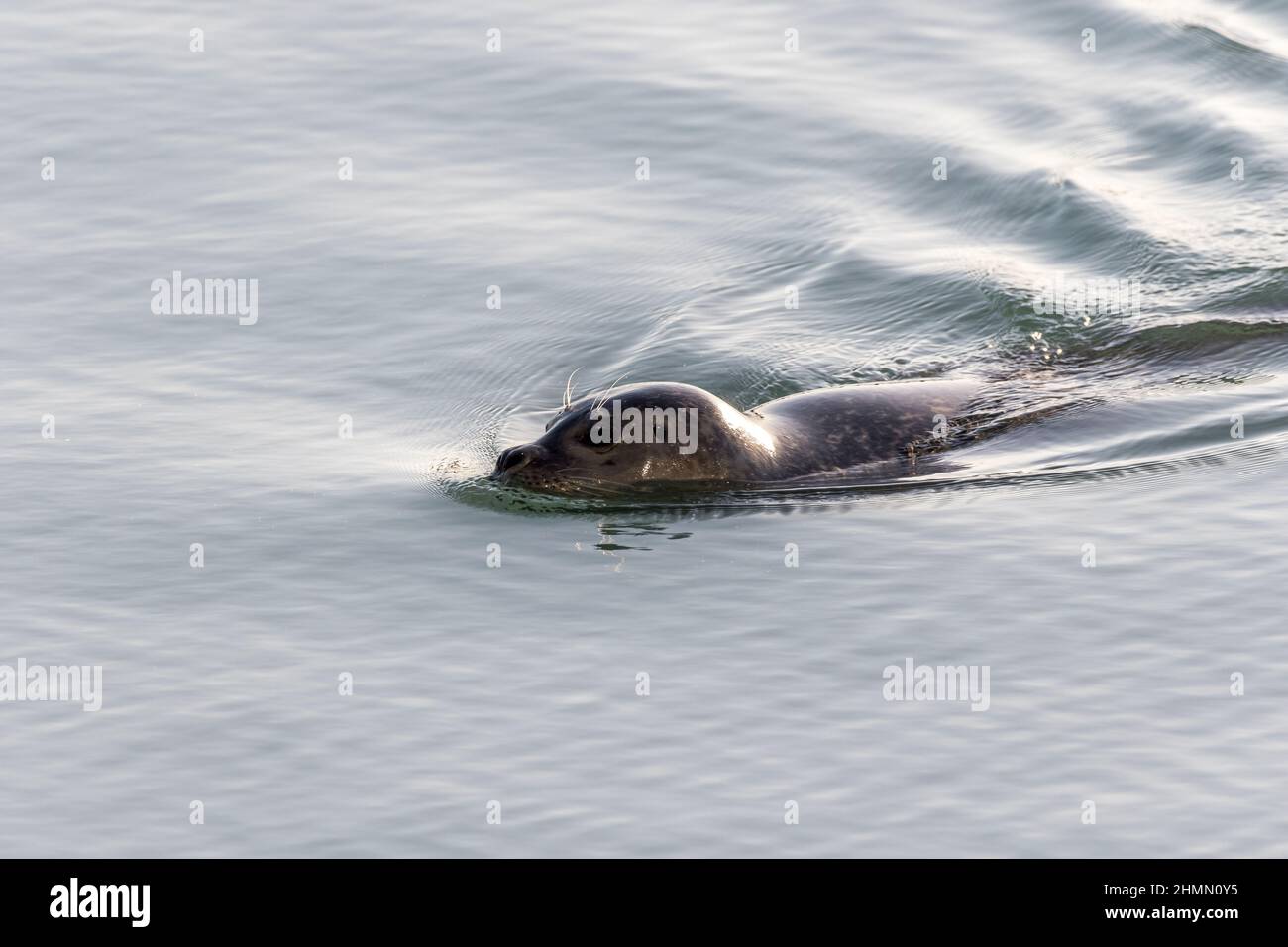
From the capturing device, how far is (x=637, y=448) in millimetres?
13242

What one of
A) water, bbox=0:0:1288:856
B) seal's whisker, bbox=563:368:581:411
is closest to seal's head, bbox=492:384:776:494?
water, bbox=0:0:1288:856

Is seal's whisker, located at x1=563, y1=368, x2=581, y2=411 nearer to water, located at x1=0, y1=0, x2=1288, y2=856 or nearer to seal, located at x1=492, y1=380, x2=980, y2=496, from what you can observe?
seal, located at x1=492, y1=380, x2=980, y2=496

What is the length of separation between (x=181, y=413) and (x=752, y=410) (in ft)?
12.9

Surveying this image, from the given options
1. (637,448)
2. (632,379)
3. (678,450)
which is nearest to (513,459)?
(637,448)

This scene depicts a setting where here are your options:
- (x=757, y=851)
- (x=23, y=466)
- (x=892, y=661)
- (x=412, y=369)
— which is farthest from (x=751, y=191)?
(x=757, y=851)

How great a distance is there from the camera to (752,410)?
14.5 metres

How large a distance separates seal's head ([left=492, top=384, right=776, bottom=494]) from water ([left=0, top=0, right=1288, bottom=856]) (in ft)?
0.73

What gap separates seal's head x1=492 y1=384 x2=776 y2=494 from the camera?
13.2m

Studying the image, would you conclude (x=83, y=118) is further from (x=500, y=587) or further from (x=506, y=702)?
(x=506, y=702)

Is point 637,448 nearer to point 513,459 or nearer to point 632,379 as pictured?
point 513,459

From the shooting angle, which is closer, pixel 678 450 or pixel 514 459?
pixel 678 450

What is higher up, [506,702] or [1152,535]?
[1152,535]

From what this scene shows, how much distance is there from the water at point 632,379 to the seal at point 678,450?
236 millimetres

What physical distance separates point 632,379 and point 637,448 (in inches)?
113
